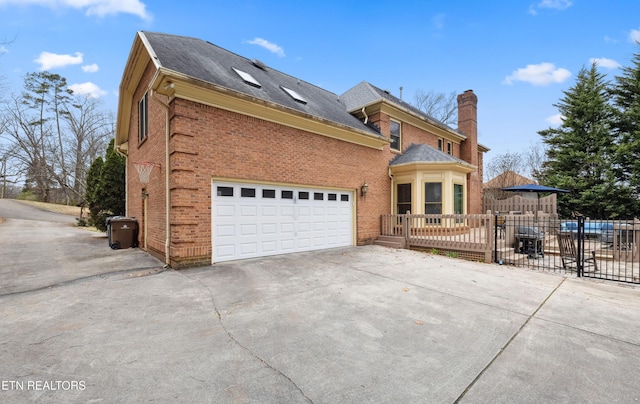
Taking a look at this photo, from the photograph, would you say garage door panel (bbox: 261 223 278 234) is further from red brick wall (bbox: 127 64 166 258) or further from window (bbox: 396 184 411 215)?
window (bbox: 396 184 411 215)

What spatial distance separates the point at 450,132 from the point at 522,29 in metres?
5.33

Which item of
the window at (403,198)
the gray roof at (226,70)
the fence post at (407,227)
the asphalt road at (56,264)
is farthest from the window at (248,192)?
the window at (403,198)

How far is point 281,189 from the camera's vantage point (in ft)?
27.4

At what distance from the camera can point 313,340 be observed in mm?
3148


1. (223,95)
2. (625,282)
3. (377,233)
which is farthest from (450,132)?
(223,95)

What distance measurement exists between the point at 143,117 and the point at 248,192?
5168 mm

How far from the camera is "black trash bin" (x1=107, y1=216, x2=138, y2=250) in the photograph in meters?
9.25

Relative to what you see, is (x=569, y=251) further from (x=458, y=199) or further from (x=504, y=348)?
(x=504, y=348)

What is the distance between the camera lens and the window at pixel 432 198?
458 inches

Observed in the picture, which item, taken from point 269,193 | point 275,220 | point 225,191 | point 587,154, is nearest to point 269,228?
point 275,220

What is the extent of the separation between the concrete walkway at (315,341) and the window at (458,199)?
650 cm

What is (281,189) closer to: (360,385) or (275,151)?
(275,151)

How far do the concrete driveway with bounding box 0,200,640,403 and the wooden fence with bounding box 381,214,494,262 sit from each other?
2.61 meters

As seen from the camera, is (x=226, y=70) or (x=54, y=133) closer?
(x=226, y=70)
